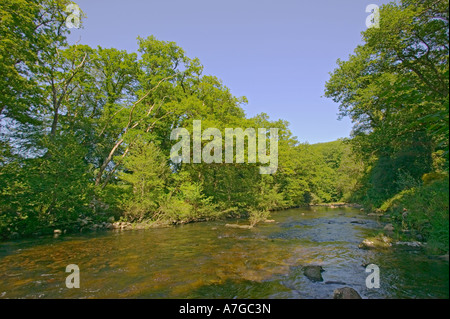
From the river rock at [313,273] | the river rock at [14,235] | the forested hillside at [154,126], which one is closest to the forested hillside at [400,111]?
the forested hillside at [154,126]

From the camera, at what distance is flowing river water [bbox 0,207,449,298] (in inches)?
216

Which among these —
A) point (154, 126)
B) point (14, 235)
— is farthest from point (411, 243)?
point (154, 126)

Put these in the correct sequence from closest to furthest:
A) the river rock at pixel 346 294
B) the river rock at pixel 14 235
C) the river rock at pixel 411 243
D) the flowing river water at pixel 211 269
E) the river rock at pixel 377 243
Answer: the river rock at pixel 346 294, the flowing river water at pixel 211 269, the river rock at pixel 411 243, the river rock at pixel 377 243, the river rock at pixel 14 235

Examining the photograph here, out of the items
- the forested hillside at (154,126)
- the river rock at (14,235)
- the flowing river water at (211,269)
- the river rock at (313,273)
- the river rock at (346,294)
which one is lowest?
the river rock at (14,235)

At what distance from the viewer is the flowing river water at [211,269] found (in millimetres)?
5492

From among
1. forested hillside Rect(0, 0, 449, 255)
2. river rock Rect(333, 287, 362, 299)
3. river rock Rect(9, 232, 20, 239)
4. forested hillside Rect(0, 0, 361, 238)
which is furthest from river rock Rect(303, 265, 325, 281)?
river rock Rect(9, 232, 20, 239)

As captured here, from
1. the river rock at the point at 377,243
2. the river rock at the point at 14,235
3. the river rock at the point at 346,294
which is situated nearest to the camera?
the river rock at the point at 346,294

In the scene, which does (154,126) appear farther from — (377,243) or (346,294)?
(346,294)

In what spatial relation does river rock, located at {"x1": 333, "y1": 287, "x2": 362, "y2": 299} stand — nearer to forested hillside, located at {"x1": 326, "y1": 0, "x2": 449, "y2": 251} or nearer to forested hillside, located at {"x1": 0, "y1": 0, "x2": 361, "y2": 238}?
forested hillside, located at {"x1": 326, "y1": 0, "x2": 449, "y2": 251}

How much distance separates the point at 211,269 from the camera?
7297mm

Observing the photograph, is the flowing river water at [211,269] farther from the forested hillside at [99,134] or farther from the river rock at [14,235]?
the forested hillside at [99,134]

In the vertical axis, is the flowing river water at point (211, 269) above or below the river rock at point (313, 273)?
below
